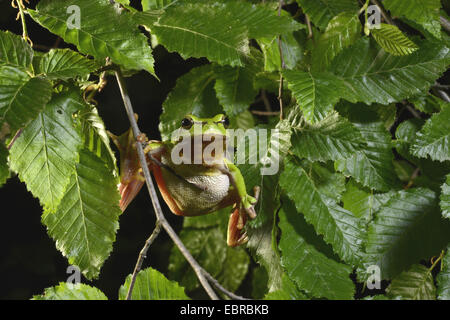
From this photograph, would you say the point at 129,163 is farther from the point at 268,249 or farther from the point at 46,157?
the point at 268,249

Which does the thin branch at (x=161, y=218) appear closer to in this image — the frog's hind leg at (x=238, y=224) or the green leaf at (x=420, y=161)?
the frog's hind leg at (x=238, y=224)

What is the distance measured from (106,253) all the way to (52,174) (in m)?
0.12

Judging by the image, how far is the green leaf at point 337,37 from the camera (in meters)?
0.74

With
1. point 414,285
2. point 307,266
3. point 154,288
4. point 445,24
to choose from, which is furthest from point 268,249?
point 445,24

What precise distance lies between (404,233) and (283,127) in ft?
0.88

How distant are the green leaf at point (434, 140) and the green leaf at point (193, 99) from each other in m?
0.31

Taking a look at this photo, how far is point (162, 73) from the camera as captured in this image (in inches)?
37.8

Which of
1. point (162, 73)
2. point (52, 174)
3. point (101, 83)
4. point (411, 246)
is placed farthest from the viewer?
point (162, 73)

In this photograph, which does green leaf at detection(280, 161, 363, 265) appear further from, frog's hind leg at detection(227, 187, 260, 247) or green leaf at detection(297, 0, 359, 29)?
green leaf at detection(297, 0, 359, 29)

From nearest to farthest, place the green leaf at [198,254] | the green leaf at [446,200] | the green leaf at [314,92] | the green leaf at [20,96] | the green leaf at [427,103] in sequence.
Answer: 1. the green leaf at [20,96]
2. the green leaf at [314,92]
3. the green leaf at [446,200]
4. the green leaf at [427,103]
5. the green leaf at [198,254]

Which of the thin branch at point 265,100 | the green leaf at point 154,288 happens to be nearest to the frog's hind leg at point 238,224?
the green leaf at point 154,288

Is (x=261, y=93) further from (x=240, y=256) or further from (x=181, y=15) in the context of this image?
(x=181, y=15)

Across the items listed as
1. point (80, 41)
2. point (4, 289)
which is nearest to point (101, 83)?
point (80, 41)

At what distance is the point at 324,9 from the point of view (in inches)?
30.5
